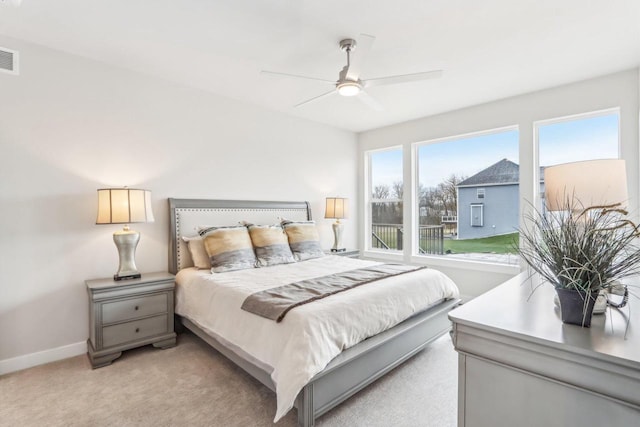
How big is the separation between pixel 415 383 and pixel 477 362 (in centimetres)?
141

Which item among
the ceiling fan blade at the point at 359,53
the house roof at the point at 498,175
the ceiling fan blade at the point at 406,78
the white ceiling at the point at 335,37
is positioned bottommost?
the house roof at the point at 498,175

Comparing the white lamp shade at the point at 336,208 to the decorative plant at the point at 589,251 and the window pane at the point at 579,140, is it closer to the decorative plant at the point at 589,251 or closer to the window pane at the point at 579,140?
the window pane at the point at 579,140

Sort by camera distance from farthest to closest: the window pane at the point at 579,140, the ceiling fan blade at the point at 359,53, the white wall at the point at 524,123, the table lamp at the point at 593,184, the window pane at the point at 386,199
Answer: the window pane at the point at 386,199 → the window pane at the point at 579,140 → the white wall at the point at 524,123 → the ceiling fan blade at the point at 359,53 → the table lamp at the point at 593,184

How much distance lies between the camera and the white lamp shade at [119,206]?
2.61 meters

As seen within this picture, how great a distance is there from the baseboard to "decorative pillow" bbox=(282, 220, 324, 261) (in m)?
2.17

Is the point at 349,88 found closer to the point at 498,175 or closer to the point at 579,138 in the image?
the point at 498,175

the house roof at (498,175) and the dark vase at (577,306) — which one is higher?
the house roof at (498,175)

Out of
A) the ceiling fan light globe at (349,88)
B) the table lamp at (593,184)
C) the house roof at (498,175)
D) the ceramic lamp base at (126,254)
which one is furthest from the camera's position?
the house roof at (498,175)

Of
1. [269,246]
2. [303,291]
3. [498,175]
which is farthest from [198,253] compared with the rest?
[498,175]

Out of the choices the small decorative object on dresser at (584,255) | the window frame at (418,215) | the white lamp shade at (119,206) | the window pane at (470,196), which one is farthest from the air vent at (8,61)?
the window pane at (470,196)

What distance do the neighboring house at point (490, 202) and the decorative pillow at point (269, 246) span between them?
2.52m

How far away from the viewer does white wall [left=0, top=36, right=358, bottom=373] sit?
249 cm

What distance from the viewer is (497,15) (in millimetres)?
2168

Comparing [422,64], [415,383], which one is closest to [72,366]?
[415,383]
